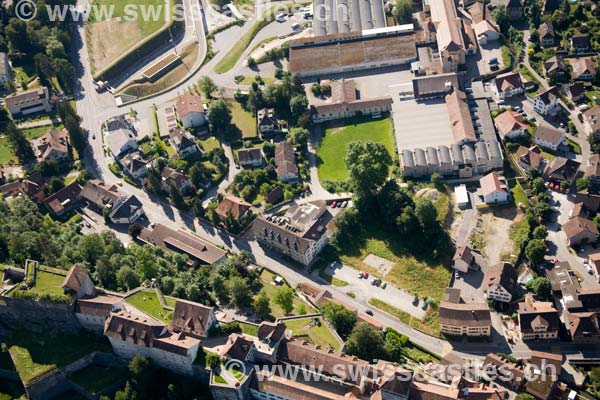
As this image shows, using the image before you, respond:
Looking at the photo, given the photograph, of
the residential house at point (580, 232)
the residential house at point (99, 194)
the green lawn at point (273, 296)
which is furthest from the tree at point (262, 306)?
the residential house at point (580, 232)

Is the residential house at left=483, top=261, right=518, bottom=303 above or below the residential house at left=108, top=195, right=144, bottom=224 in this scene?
below

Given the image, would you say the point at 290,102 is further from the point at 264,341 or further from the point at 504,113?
the point at 264,341

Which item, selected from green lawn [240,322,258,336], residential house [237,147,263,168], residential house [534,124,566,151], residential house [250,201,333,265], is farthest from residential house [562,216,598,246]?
residential house [237,147,263,168]

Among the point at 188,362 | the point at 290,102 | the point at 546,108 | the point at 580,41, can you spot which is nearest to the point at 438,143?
the point at 546,108

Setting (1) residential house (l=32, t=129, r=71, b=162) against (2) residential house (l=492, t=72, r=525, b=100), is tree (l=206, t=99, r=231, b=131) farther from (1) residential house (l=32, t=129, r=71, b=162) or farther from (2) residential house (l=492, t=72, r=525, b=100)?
(2) residential house (l=492, t=72, r=525, b=100)

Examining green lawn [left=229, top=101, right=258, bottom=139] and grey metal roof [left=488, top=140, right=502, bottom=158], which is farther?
green lawn [left=229, top=101, right=258, bottom=139]

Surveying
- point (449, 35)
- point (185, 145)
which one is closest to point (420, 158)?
point (449, 35)

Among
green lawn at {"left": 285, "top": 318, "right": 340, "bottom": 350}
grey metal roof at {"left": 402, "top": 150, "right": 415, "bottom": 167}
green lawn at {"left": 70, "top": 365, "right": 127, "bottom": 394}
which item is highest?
grey metal roof at {"left": 402, "top": 150, "right": 415, "bottom": 167}
